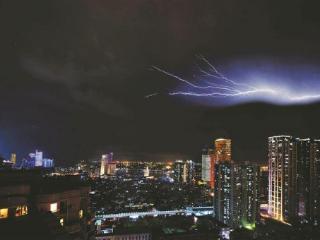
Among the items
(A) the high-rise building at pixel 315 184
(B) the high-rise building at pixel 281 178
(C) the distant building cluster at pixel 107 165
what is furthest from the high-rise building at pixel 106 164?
(A) the high-rise building at pixel 315 184

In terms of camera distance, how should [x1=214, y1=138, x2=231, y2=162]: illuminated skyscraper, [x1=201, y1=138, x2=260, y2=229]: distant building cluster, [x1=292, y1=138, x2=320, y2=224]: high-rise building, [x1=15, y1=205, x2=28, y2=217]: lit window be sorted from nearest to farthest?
1. [x1=15, y1=205, x2=28, y2=217]: lit window
2. [x1=292, y1=138, x2=320, y2=224]: high-rise building
3. [x1=201, y1=138, x2=260, y2=229]: distant building cluster
4. [x1=214, y1=138, x2=231, y2=162]: illuminated skyscraper

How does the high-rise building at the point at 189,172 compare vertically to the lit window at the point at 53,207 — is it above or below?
below

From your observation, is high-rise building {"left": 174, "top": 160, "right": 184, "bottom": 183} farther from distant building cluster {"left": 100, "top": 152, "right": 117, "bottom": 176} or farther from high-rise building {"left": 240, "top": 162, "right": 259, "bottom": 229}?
high-rise building {"left": 240, "top": 162, "right": 259, "bottom": 229}

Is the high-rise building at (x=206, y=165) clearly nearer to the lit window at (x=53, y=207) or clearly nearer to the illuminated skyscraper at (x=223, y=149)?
the illuminated skyscraper at (x=223, y=149)

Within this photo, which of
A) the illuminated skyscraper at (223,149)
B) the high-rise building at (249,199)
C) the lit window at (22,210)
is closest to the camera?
the lit window at (22,210)

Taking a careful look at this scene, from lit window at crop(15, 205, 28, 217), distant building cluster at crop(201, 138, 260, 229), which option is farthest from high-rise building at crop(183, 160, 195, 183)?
lit window at crop(15, 205, 28, 217)

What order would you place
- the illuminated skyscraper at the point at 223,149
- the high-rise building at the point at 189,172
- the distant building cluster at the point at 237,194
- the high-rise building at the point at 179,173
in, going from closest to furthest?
the distant building cluster at the point at 237,194 < the illuminated skyscraper at the point at 223,149 < the high-rise building at the point at 189,172 < the high-rise building at the point at 179,173

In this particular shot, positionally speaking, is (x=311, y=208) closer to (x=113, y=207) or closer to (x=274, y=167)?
(x=274, y=167)

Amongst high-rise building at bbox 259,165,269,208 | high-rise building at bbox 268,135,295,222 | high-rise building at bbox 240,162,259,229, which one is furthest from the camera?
high-rise building at bbox 259,165,269,208

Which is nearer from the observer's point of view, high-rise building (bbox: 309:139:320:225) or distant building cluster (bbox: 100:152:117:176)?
high-rise building (bbox: 309:139:320:225)
